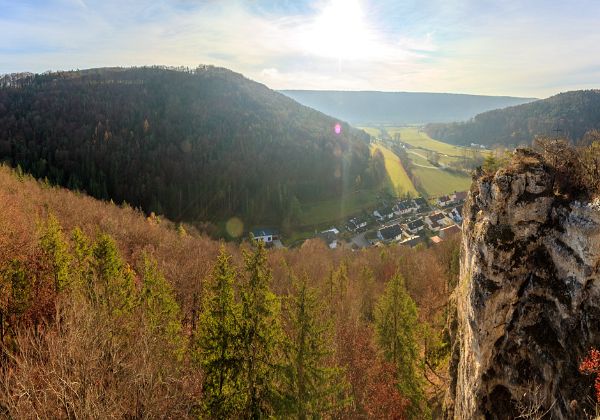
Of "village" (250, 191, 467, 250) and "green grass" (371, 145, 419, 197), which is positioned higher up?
"green grass" (371, 145, 419, 197)

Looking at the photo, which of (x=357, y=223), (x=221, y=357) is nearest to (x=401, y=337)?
(x=221, y=357)

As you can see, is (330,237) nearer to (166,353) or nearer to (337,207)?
(337,207)

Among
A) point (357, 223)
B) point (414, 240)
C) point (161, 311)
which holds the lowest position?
point (414, 240)

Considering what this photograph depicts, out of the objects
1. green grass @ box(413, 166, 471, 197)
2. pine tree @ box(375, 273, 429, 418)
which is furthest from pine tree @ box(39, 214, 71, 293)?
green grass @ box(413, 166, 471, 197)

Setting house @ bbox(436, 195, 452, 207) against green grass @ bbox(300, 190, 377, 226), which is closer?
green grass @ bbox(300, 190, 377, 226)

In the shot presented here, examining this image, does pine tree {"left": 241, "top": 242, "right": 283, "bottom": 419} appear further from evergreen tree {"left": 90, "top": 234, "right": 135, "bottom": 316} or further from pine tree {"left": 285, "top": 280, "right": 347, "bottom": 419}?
evergreen tree {"left": 90, "top": 234, "right": 135, "bottom": 316}

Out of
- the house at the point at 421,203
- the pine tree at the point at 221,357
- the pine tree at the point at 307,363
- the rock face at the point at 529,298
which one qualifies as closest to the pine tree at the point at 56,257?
the pine tree at the point at 221,357

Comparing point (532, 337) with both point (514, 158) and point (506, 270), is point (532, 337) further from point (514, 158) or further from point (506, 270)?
point (514, 158)
